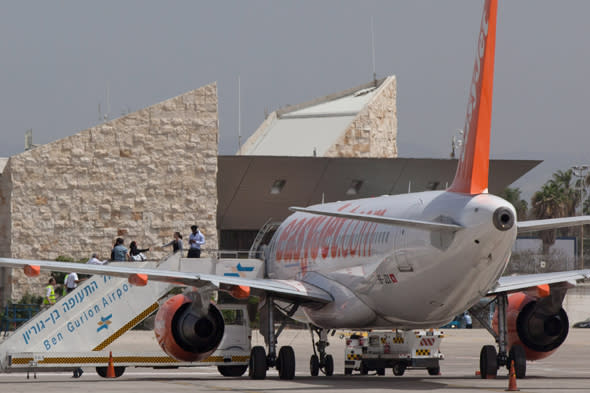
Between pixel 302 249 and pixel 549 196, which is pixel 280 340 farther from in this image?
pixel 549 196

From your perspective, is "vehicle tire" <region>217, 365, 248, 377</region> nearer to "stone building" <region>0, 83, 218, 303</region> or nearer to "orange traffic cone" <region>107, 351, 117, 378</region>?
"orange traffic cone" <region>107, 351, 117, 378</region>

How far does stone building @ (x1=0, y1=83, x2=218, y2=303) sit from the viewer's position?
163 feet

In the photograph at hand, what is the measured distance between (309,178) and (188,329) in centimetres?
3303

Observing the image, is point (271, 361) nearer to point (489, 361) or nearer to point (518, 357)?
point (489, 361)

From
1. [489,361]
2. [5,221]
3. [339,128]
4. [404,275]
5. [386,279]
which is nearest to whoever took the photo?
[404,275]

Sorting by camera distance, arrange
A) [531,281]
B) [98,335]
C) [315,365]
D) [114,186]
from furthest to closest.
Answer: [114,186] → [98,335] → [315,365] → [531,281]

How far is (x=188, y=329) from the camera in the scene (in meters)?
22.3

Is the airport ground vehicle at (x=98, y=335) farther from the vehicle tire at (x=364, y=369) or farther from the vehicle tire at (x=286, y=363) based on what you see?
the vehicle tire at (x=364, y=369)

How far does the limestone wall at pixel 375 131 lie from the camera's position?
5950 centimetres

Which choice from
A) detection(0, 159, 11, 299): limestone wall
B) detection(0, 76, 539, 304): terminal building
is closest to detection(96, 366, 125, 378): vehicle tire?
detection(0, 76, 539, 304): terminal building

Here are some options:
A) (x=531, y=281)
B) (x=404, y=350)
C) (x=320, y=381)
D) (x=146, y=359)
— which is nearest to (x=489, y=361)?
(x=531, y=281)

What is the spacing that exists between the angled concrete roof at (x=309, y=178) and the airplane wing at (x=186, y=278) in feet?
96.3

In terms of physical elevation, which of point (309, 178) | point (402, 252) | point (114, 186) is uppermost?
point (309, 178)

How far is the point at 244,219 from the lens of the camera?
2229 inches
